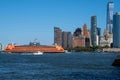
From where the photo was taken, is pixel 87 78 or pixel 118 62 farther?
pixel 118 62

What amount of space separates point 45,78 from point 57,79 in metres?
2.28

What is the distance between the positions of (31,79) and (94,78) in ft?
29.9

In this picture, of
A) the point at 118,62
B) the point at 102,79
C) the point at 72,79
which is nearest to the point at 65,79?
the point at 72,79

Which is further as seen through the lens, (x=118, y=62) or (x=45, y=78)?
(x=118, y=62)

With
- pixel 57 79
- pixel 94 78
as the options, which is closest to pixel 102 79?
pixel 94 78

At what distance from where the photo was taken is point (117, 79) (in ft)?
212

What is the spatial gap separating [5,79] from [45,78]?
5873 mm

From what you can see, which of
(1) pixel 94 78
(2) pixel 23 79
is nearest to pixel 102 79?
(1) pixel 94 78

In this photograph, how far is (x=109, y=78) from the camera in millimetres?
65625

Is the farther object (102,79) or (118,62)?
(118,62)

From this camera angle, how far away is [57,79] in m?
63.3

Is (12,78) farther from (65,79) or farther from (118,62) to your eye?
(118,62)

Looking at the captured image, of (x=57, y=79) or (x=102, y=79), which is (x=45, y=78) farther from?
(x=102, y=79)

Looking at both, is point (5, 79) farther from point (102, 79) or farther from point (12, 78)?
point (102, 79)
